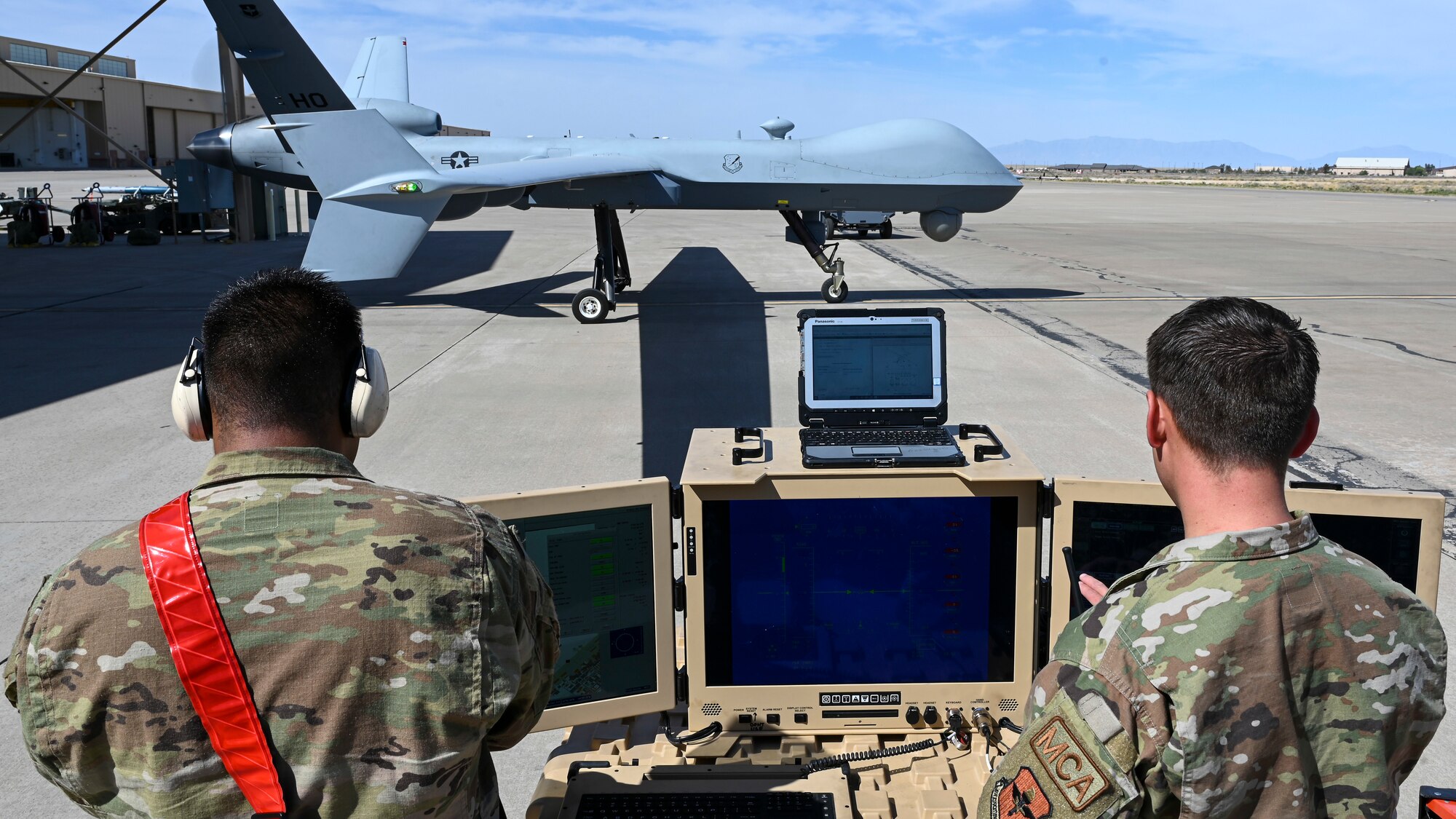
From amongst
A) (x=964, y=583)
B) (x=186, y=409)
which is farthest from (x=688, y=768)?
(x=186, y=409)

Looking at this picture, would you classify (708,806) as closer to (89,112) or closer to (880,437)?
(880,437)

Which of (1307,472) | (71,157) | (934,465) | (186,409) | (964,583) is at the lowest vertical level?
(1307,472)

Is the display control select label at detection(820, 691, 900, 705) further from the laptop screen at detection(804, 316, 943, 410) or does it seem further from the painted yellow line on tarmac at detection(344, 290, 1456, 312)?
the painted yellow line on tarmac at detection(344, 290, 1456, 312)

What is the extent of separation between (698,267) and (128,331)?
1130cm

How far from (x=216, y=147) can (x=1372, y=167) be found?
191118 millimetres

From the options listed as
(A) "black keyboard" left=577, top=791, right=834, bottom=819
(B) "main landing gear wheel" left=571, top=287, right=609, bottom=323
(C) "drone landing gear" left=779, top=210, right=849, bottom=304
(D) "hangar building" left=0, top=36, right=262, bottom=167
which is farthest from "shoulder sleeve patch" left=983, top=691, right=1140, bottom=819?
(D) "hangar building" left=0, top=36, right=262, bottom=167

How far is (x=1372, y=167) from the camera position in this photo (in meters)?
170

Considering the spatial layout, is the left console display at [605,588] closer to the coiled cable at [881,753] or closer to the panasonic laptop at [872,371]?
the coiled cable at [881,753]

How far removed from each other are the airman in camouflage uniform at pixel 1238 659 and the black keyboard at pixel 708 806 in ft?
3.45

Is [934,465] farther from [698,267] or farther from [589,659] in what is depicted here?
[698,267]

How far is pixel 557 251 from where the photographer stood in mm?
26250

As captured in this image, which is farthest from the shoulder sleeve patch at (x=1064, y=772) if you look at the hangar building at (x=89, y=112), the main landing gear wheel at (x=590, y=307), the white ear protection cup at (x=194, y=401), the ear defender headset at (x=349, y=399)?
the hangar building at (x=89, y=112)

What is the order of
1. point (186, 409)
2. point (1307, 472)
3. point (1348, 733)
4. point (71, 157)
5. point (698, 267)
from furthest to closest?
point (71, 157)
point (698, 267)
point (1307, 472)
point (186, 409)
point (1348, 733)

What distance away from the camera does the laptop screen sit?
3947mm
